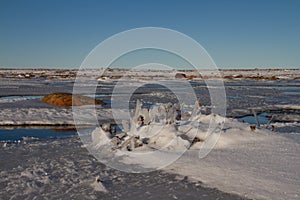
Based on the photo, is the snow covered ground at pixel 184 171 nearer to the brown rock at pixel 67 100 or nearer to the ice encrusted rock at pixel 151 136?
the ice encrusted rock at pixel 151 136

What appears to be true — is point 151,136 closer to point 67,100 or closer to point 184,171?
point 184,171

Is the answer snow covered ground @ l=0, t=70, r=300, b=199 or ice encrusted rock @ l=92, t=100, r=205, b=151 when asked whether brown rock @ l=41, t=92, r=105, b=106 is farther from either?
ice encrusted rock @ l=92, t=100, r=205, b=151

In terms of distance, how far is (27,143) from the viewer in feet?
28.4

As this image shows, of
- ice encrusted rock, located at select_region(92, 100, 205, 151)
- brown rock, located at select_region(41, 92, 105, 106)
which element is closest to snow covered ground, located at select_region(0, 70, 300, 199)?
ice encrusted rock, located at select_region(92, 100, 205, 151)

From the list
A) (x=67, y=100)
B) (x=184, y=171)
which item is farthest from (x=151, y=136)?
(x=67, y=100)

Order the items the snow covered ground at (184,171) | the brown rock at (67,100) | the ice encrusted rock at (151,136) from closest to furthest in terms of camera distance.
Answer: the snow covered ground at (184,171)
the ice encrusted rock at (151,136)
the brown rock at (67,100)

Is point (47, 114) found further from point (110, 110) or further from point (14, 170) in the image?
point (14, 170)

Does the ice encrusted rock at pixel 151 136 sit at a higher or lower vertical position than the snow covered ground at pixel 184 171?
higher

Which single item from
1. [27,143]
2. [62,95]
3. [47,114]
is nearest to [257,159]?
[27,143]

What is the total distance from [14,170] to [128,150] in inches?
99.5

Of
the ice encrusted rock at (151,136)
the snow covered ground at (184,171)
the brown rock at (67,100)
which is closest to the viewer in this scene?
the snow covered ground at (184,171)

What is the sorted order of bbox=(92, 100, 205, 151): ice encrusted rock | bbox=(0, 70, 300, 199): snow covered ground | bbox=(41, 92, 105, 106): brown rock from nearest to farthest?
bbox=(0, 70, 300, 199): snow covered ground
bbox=(92, 100, 205, 151): ice encrusted rock
bbox=(41, 92, 105, 106): brown rock

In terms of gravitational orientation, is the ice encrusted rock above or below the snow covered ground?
above

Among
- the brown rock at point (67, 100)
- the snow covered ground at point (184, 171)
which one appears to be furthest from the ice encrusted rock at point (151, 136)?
the brown rock at point (67, 100)
